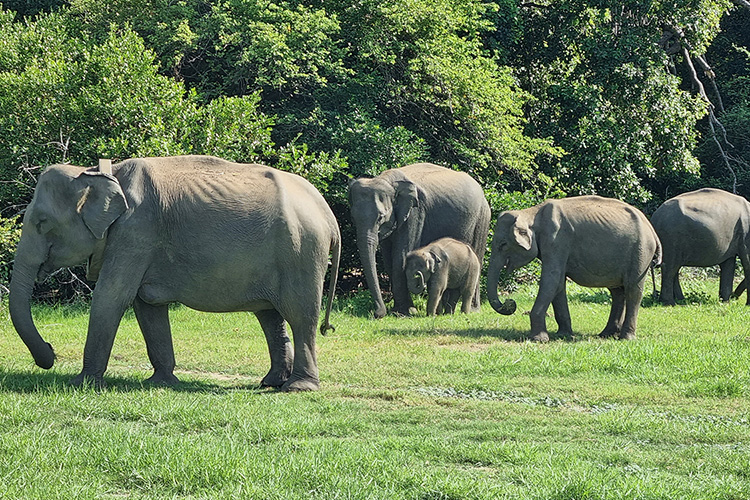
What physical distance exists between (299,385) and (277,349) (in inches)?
24.3

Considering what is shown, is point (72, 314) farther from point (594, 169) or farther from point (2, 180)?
point (594, 169)

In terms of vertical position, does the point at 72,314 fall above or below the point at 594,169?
below

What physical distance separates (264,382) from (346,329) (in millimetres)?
4200

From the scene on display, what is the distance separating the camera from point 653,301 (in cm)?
1764

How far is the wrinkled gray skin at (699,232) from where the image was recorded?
17.4m

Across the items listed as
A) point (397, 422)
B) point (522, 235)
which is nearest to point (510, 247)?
point (522, 235)

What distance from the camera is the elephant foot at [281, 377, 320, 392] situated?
29.9 ft

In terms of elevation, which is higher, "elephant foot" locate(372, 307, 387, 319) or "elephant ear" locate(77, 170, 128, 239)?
"elephant ear" locate(77, 170, 128, 239)

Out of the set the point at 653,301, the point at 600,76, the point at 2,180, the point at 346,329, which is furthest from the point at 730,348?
the point at 600,76

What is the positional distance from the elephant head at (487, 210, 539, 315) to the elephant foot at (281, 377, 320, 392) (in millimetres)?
4233

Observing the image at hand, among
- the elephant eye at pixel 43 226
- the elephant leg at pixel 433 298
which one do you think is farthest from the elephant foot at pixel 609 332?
the elephant eye at pixel 43 226

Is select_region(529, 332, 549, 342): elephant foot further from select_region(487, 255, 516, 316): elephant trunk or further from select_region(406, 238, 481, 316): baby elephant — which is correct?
select_region(406, 238, 481, 316): baby elephant

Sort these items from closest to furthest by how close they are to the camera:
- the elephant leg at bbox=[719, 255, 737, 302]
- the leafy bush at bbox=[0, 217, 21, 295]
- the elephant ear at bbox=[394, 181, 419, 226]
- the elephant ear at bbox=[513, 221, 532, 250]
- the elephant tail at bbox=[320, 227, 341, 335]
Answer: the elephant tail at bbox=[320, 227, 341, 335]
the elephant ear at bbox=[513, 221, 532, 250]
the leafy bush at bbox=[0, 217, 21, 295]
the elephant ear at bbox=[394, 181, 419, 226]
the elephant leg at bbox=[719, 255, 737, 302]

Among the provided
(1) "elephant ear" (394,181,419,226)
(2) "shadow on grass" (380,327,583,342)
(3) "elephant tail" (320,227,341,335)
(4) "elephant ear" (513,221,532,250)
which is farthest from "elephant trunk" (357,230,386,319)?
(3) "elephant tail" (320,227,341,335)
